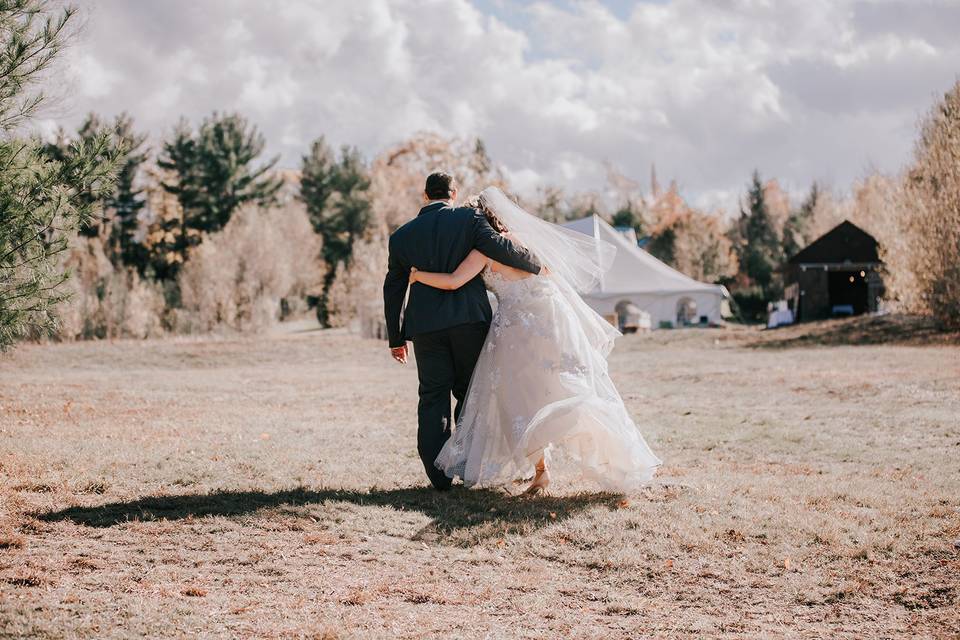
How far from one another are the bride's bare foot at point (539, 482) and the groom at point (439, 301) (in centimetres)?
61

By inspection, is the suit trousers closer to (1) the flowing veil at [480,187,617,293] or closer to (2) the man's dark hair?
(1) the flowing veil at [480,187,617,293]

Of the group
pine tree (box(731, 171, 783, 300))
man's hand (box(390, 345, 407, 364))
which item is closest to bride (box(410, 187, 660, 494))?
man's hand (box(390, 345, 407, 364))

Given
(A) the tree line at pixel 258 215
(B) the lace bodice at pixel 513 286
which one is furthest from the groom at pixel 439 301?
(A) the tree line at pixel 258 215

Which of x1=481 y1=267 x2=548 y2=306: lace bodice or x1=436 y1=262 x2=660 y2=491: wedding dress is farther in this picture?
x1=481 y1=267 x2=548 y2=306: lace bodice

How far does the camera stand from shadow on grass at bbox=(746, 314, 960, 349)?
81.5 ft

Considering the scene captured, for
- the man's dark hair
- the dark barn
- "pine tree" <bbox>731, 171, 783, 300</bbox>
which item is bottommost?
the man's dark hair

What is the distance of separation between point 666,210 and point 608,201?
25.4ft

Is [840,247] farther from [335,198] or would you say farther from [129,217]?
[129,217]

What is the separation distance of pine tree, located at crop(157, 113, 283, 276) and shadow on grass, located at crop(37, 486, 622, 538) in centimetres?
3830

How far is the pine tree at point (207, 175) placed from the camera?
42.1m

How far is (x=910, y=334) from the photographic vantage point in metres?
26.0

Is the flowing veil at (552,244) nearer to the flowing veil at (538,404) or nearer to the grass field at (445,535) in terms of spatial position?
the flowing veil at (538,404)

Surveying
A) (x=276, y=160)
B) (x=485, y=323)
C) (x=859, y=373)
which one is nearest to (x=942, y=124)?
(x=859, y=373)

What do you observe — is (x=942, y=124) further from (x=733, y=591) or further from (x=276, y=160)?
(x=276, y=160)
